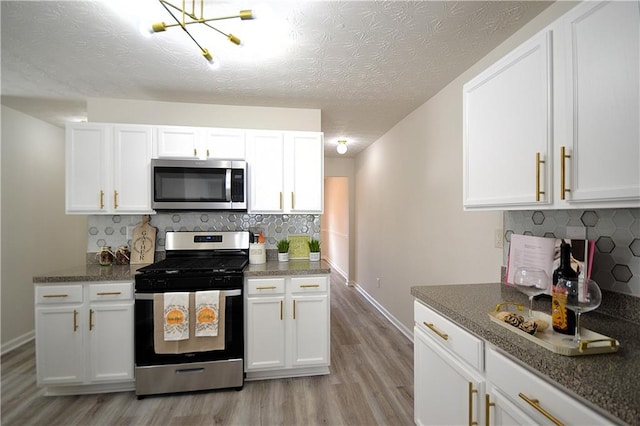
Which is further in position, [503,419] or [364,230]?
[364,230]

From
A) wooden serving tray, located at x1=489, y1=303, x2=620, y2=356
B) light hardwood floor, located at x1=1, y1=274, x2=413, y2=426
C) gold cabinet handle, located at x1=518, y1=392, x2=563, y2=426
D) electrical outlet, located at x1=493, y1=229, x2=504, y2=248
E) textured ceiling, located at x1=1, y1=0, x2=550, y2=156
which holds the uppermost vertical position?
textured ceiling, located at x1=1, y1=0, x2=550, y2=156

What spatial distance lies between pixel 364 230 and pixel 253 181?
110 inches

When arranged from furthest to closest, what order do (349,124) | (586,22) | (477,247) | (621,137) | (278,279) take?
1. (349,124)
2. (278,279)
3. (477,247)
4. (586,22)
5. (621,137)

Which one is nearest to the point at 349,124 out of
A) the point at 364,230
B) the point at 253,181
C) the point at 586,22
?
the point at 253,181

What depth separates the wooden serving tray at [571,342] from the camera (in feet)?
2.88

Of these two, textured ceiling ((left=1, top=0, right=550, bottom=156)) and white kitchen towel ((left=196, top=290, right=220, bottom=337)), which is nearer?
textured ceiling ((left=1, top=0, right=550, bottom=156))

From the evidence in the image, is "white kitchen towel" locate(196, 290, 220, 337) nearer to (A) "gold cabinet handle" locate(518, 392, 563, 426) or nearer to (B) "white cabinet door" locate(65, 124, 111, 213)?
(B) "white cabinet door" locate(65, 124, 111, 213)

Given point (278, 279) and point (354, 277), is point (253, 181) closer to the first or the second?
point (278, 279)

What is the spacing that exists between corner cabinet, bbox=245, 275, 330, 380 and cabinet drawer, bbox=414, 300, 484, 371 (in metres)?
0.99

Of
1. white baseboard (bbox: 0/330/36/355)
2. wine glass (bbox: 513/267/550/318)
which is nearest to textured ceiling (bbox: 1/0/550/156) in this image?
wine glass (bbox: 513/267/550/318)

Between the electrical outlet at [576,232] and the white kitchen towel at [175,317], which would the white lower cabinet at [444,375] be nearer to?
the electrical outlet at [576,232]

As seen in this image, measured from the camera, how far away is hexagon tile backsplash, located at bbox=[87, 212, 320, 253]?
2.70 metres

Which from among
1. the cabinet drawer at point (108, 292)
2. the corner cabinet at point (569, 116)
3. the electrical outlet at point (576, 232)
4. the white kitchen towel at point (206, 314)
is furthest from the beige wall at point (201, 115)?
the electrical outlet at point (576, 232)

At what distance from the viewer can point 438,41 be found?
1823 millimetres
